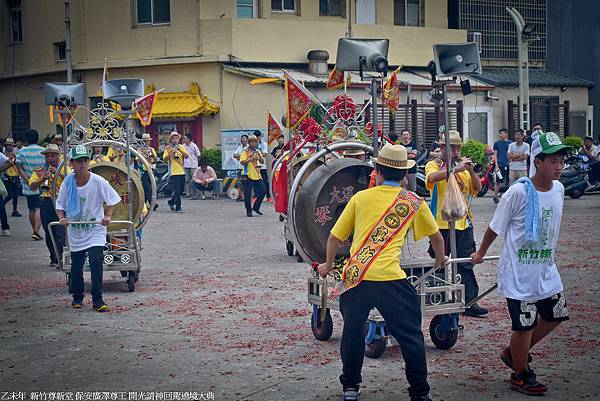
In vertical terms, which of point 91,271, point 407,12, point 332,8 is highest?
point 332,8

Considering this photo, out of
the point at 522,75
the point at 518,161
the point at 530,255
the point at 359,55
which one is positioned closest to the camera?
the point at 530,255

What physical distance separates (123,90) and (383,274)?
6.53 m

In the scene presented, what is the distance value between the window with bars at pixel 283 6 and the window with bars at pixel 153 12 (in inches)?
136

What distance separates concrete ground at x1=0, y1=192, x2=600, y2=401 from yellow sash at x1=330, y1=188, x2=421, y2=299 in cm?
96

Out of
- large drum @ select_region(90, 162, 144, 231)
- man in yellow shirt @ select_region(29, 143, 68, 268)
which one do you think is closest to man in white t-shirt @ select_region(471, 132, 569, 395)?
large drum @ select_region(90, 162, 144, 231)

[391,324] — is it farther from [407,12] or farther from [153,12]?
[407,12]

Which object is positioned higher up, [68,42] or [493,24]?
[493,24]

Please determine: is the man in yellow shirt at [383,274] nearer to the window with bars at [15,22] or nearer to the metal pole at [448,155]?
the metal pole at [448,155]

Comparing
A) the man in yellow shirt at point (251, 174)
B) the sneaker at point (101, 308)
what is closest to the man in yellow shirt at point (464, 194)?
the sneaker at point (101, 308)

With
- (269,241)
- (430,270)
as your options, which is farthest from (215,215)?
(430,270)

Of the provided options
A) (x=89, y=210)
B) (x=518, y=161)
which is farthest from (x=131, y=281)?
(x=518, y=161)

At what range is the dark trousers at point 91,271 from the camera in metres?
10.7

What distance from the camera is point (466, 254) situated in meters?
9.95

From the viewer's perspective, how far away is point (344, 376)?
6.94 meters
